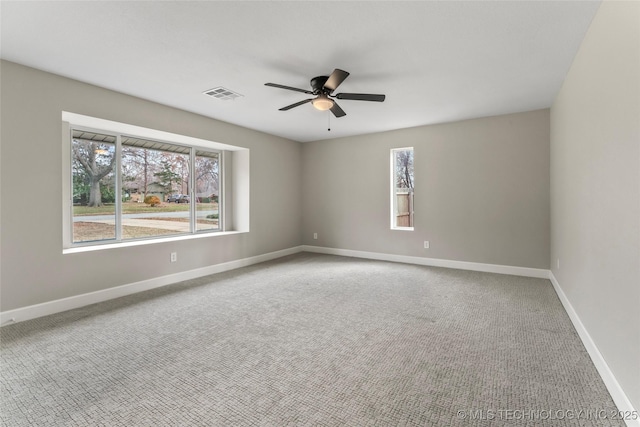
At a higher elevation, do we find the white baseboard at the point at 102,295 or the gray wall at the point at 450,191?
the gray wall at the point at 450,191

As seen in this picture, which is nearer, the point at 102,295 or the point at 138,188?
the point at 102,295

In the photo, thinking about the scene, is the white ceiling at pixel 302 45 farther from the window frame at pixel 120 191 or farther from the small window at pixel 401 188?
the small window at pixel 401 188

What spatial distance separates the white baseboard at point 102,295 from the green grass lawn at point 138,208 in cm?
102

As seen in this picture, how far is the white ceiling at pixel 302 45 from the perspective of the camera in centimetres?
209

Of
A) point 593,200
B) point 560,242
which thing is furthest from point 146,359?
point 560,242

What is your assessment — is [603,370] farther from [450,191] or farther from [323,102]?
[450,191]

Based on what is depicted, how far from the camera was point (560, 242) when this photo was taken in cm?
349

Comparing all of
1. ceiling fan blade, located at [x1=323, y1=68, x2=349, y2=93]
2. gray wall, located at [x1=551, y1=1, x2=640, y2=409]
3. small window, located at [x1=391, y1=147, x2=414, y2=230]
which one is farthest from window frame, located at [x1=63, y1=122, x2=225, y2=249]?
gray wall, located at [x1=551, y1=1, x2=640, y2=409]

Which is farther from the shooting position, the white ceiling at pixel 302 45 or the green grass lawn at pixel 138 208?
the green grass lawn at pixel 138 208

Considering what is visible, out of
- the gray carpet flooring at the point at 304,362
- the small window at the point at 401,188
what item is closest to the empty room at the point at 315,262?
the gray carpet flooring at the point at 304,362

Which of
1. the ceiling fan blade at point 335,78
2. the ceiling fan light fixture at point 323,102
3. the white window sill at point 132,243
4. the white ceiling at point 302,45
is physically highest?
the white ceiling at point 302,45

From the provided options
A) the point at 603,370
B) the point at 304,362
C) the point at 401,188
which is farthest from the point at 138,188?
the point at 603,370

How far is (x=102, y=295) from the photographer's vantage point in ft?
11.4

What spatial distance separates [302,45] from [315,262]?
151 inches
